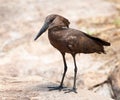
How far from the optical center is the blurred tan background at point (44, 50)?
853 cm

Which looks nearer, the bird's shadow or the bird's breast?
the bird's breast

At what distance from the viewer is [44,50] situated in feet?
39.7

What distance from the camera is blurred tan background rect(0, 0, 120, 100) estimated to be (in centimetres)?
853

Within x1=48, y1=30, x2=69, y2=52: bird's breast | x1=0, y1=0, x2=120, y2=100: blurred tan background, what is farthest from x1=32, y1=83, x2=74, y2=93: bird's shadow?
x1=48, y1=30, x2=69, y2=52: bird's breast

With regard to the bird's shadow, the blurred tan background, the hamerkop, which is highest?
the hamerkop

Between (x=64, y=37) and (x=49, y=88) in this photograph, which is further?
(x=49, y=88)

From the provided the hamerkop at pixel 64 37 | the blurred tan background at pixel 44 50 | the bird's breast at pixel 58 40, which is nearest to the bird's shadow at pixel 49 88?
the blurred tan background at pixel 44 50

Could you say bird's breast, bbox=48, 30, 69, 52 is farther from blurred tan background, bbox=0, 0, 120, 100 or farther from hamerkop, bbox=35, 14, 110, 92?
blurred tan background, bbox=0, 0, 120, 100

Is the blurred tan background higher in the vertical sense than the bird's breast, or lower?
lower

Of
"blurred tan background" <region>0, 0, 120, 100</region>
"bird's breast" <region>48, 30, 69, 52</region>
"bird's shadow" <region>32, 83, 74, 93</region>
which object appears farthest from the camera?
"blurred tan background" <region>0, 0, 120, 100</region>

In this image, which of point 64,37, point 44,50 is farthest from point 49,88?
point 44,50

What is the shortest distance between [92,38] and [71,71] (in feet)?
9.66

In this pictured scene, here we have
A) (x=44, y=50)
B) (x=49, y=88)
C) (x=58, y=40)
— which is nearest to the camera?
(x=58, y=40)

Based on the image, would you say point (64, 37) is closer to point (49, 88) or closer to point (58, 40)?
point (58, 40)
